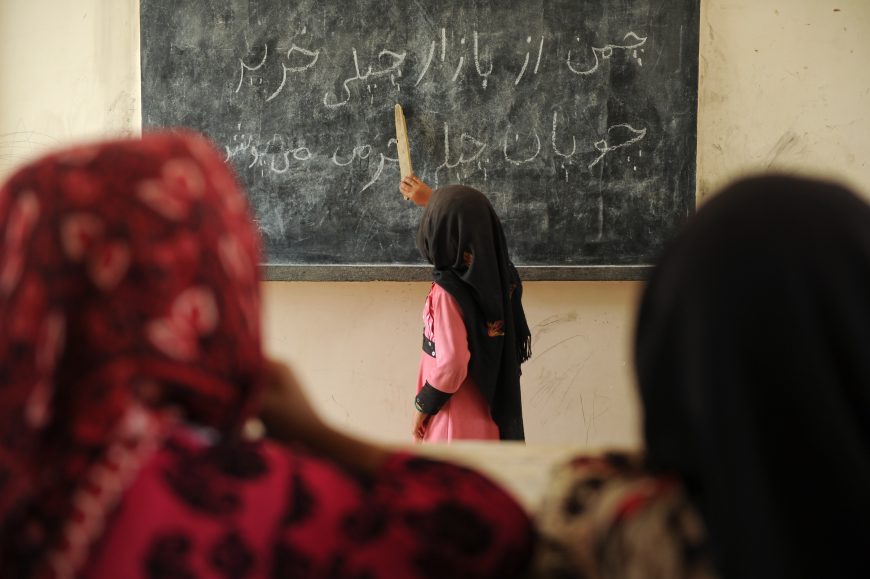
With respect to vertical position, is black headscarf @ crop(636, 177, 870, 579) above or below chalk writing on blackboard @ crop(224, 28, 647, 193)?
below

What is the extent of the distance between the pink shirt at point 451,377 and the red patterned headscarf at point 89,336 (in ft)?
4.59

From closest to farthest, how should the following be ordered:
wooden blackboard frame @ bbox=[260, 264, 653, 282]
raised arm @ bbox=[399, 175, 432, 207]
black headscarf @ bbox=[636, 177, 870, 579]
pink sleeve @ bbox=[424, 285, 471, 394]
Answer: black headscarf @ bbox=[636, 177, 870, 579], pink sleeve @ bbox=[424, 285, 471, 394], raised arm @ bbox=[399, 175, 432, 207], wooden blackboard frame @ bbox=[260, 264, 653, 282]

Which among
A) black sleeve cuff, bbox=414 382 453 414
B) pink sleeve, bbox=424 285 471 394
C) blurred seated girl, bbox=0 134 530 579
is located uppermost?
blurred seated girl, bbox=0 134 530 579

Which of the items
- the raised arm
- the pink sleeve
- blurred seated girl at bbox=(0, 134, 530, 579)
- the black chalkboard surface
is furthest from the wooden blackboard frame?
blurred seated girl at bbox=(0, 134, 530, 579)

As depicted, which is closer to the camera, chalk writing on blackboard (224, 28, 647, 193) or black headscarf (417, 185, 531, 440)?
black headscarf (417, 185, 531, 440)

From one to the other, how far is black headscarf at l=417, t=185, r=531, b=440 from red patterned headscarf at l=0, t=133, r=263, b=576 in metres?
1.41

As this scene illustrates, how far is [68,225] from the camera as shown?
0.60 meters

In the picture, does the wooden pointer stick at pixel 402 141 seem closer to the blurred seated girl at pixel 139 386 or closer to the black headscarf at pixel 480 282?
the black headscarf at pixel 480 282

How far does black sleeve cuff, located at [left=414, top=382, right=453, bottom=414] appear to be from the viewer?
6.73 feet

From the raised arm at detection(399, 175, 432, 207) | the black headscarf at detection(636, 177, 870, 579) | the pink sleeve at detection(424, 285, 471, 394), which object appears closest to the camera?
the black headscarf at detection(636, 177, 870, 579)

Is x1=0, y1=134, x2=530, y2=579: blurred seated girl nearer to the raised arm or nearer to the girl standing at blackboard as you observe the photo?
the girl standing at blackboard

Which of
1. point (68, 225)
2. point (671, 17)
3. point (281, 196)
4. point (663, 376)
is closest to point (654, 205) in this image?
point (671, 17)

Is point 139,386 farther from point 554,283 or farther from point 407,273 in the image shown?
point 554,283

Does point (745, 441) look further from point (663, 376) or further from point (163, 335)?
point (163, 335)
